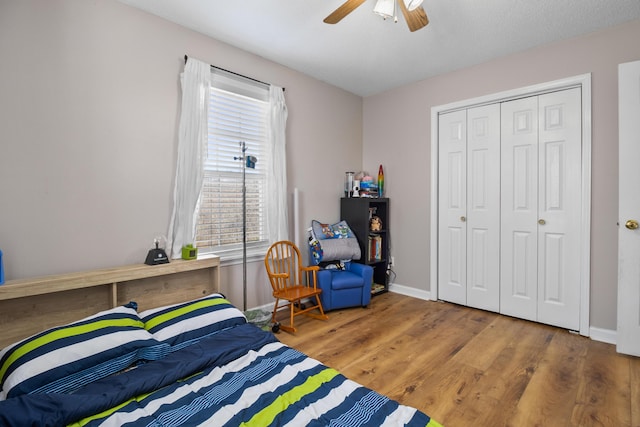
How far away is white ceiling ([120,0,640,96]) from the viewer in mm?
2307

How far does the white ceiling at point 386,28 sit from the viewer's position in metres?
2.31

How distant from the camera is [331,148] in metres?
3.91

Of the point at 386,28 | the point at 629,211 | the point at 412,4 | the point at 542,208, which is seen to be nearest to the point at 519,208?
the point at 542,208

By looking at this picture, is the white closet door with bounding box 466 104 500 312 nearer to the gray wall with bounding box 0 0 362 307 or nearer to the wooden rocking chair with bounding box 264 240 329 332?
the wooden rocking chair with bounding box 264 240 329 332

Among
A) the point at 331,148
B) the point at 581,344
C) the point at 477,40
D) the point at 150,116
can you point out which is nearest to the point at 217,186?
the point at 150,116

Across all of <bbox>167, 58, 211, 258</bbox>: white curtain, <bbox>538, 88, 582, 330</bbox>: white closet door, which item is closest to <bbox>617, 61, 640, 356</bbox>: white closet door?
<bbox>538, 88, 582, 330</bbox>: white closet door

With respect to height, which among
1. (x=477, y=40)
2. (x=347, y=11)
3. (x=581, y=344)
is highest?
(x=477, y=40)

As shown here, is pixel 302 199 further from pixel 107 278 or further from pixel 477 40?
pixel 477 40

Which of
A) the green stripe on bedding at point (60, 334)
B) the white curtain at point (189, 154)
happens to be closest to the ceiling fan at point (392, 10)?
the white curtain at point (189, 154)

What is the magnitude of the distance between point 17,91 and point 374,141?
140 inches

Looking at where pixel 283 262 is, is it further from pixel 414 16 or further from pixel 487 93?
pixel 487 93

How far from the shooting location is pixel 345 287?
10.7 feet

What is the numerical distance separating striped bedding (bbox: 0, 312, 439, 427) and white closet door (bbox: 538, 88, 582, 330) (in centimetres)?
249

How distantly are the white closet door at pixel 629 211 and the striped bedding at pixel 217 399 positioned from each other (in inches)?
90.4
